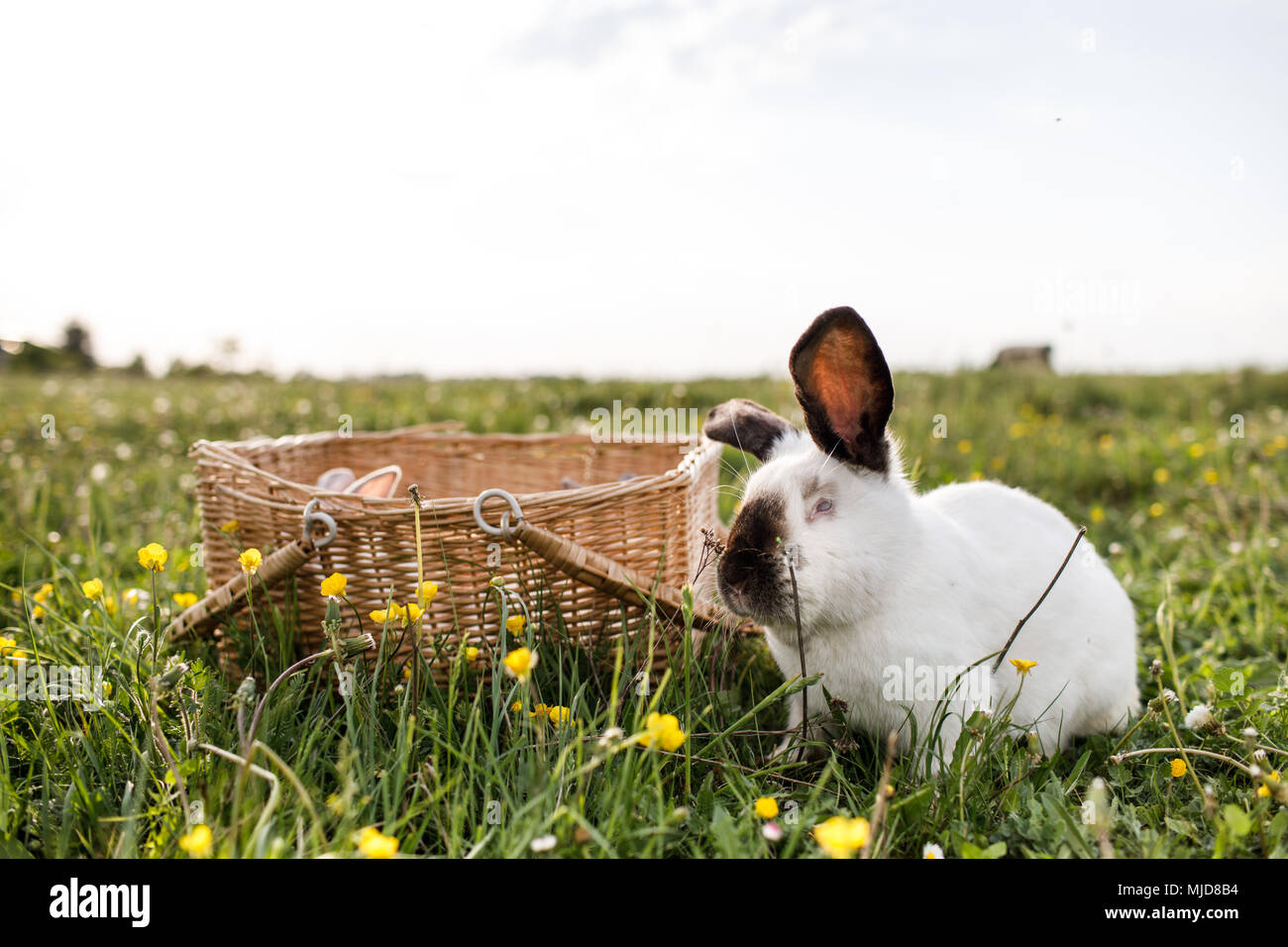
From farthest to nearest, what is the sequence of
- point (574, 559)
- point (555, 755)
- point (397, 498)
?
point (397, 498)
point (574, 559)
point (555, 755)

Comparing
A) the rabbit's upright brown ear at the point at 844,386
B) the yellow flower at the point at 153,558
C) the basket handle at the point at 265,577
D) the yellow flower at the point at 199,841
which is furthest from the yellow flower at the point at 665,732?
the yellow flower at the point at 153,558

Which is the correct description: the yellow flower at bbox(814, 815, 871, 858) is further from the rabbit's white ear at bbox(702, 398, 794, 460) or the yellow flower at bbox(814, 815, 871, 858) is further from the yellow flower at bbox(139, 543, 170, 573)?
the yellow flower at bbox(139, 543, 170, 573)

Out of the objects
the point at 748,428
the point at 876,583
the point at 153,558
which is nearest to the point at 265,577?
the point at 153,558

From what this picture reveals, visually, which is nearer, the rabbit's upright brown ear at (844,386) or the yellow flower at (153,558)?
the rabbit's upright brown ear at (844,386)

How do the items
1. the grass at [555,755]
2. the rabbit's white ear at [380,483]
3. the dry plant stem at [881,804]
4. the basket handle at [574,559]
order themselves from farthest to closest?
the rabbit's white ear at [380,483], the basket handle at [574,559], the grass at [555,755], the dry plant stem at [881,804]

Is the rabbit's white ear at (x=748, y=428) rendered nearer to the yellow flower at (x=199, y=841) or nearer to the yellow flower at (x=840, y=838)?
the yellow flower at (x=840, y=838)

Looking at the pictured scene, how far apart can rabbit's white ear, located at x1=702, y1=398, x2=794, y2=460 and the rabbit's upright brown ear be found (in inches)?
13.1

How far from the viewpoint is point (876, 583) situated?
6.62ft

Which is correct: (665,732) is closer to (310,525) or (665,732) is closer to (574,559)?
(574,559)

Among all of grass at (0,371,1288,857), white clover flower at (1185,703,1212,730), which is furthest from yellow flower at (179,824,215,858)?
white clover flower at (1185,703,1212,730)

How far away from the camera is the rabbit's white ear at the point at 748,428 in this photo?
7.98ft

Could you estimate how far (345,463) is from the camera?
147 inches

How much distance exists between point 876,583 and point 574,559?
71 cm
